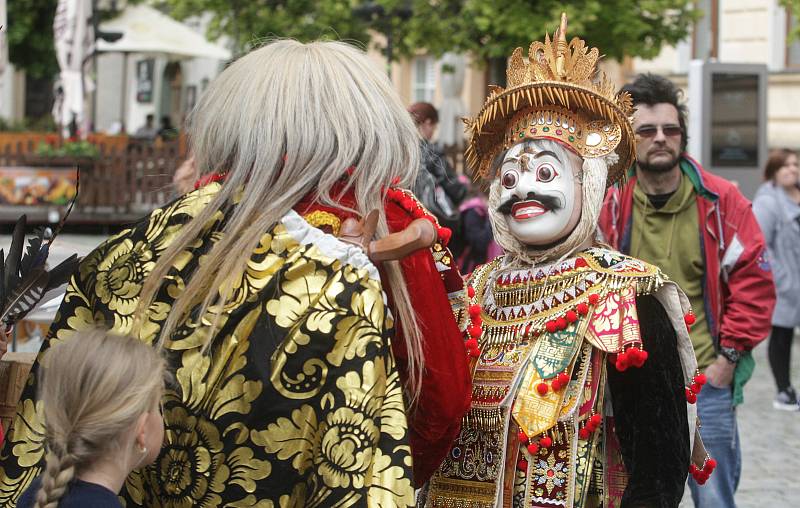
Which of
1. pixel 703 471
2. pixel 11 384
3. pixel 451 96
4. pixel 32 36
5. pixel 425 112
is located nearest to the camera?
pixel 11 384

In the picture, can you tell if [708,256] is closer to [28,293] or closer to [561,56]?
[561,56]

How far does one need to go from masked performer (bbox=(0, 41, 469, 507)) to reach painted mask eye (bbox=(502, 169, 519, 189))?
0.70 meters

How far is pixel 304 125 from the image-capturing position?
2598 mm

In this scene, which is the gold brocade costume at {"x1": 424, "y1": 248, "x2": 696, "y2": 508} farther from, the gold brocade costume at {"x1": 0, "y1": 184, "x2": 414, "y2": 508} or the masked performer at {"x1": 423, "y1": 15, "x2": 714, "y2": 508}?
the gold brocade costume at {"x1": 0, "y1": 184, "x2": 414, "y2": 508}

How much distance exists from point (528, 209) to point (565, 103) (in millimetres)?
292

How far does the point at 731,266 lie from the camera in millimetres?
4910

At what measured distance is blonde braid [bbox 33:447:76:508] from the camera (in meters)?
2.23

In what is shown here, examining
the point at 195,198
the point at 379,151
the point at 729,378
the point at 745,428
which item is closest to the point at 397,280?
the point at 379,151

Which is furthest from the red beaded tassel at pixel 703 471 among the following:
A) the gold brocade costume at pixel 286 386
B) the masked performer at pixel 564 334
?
the gold brocade costume at pixel 286 386

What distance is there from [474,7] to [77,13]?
175 inches

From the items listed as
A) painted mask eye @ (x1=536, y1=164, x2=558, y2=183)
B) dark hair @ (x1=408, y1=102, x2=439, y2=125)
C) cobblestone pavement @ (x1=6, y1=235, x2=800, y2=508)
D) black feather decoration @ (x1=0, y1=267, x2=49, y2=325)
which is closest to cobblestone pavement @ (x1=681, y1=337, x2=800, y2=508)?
cobblestone pavement @ (x1=6, y1=235, x2=800, y2=508)

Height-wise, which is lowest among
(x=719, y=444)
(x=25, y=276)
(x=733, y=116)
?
(x=719, y=444)

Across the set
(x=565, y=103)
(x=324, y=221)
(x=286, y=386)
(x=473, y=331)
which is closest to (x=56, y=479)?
(x=286, y=386)

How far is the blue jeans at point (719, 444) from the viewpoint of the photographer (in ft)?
15.9
